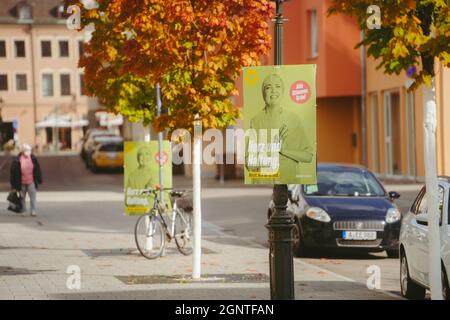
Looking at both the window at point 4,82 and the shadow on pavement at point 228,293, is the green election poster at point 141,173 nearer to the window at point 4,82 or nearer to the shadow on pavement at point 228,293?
the shadow on pavement at point 228,293

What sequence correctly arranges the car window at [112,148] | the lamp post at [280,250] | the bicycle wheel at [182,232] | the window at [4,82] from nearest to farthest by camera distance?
the lamp post at [280,250] → the bicycle wheel at [182,232] → the car window at [112,148] → the window at [4,82]

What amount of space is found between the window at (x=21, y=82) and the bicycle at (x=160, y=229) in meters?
78.8

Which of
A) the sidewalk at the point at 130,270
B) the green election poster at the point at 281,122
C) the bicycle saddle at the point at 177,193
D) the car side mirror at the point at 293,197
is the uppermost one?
the green election poster at the point at 281,122

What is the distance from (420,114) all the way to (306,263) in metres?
20.0

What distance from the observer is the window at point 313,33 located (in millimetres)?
44569

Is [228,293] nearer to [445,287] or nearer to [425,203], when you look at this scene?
[425,203]

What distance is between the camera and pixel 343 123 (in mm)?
46688

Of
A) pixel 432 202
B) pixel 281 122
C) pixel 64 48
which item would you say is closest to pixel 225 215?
pixel 281 122

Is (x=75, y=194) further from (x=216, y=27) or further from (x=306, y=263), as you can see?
(x=216, y=27)

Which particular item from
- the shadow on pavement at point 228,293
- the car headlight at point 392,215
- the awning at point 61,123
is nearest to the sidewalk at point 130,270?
the shadow on pavement at point 228,293

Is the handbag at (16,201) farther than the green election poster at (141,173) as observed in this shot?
Yes

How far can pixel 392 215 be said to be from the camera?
62.1ft

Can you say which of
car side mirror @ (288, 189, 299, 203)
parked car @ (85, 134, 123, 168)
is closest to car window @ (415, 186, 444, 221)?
car side mirror @ (288, 189, 299, 203)

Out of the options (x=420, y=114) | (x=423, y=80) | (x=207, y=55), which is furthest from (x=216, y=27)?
(x=420, y=114)
